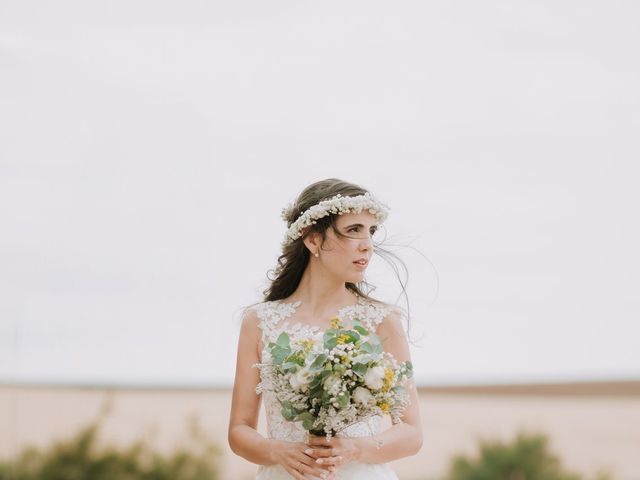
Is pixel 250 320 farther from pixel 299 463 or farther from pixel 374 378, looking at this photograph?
pixel 374 378

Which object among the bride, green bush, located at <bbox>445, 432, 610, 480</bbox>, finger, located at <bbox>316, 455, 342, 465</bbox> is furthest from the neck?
green bush, located at <bbox>445, 432, 610, 480</bbox>

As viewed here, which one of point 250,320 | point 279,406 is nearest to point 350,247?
point 250,320

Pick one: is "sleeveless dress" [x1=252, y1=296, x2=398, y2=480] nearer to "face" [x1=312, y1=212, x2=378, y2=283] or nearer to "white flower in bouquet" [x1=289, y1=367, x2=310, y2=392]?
"face" [x1=312, y1=212, x2=378, y2=283]

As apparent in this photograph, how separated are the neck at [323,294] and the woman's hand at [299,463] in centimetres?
49

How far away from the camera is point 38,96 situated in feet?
18.5

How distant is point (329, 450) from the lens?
7.48ft

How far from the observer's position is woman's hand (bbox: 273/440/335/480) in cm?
231

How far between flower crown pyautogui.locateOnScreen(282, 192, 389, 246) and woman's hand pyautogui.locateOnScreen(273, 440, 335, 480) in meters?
0.69

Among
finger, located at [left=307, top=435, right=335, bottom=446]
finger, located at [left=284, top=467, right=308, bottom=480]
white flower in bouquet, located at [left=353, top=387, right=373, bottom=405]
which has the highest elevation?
white flower in bouquet, located at [left=353, top=387, right=373, bottom=405]

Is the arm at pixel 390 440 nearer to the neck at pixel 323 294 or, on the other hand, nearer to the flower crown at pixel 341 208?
the neck at pixel 323 294

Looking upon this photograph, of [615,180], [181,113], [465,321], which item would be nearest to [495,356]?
[465,321]

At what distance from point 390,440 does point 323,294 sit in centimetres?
52

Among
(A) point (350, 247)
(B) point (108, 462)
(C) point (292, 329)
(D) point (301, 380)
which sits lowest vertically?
(B) point (108, 462)

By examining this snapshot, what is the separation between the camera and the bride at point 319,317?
8.08ft
